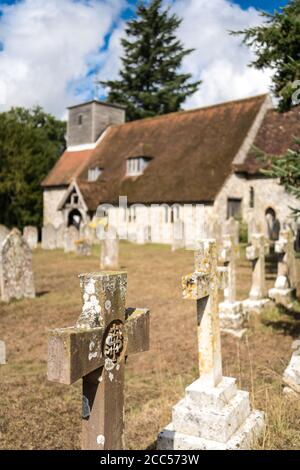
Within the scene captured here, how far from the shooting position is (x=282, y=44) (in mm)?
7555

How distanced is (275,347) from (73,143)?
104ft

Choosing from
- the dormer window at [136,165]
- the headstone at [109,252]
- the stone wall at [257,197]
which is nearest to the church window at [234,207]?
the stone wall at [257,197]

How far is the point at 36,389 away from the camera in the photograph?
4938mm

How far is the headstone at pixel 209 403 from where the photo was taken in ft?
11.3

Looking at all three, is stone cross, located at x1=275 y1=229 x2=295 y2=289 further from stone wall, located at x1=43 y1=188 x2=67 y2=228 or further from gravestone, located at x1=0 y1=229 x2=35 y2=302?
stone wall, located at x1=43 y1=188 x2=67 y2=228

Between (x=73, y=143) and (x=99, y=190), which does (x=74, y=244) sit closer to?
(x=99, y=190)

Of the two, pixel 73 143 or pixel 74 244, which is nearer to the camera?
pixel 74 244

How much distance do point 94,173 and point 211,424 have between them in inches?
1065

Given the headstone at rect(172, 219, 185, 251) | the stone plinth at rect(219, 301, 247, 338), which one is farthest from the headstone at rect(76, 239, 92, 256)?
the stone plinth at rect(219, 301, 247, 338)

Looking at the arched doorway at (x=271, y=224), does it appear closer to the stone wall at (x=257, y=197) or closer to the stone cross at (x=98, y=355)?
the stone wall at (x=257, y=197)

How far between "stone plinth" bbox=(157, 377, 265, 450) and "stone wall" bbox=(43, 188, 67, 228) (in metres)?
28.8

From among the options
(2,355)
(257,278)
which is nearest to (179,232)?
(257,278)

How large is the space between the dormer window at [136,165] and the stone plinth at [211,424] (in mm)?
23588
